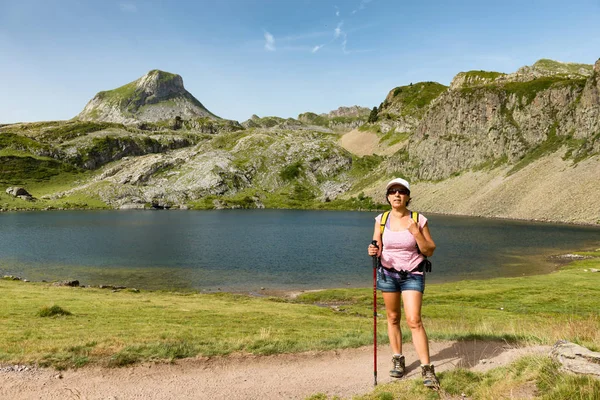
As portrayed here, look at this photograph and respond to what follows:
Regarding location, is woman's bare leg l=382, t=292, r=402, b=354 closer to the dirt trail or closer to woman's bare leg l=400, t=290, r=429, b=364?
woman's bare leg l=400, t=290, r=429, b=364

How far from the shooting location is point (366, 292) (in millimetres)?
51219

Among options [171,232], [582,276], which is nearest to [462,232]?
[582,276]

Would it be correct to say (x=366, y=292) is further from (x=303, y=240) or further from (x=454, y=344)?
(x=303, y=240)

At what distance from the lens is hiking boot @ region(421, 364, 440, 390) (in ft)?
34.1

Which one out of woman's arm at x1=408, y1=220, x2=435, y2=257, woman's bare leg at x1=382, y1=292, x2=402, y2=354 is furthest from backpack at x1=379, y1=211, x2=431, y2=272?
woman's bare leg at x1=382, y1=292, x2=402, y2=354

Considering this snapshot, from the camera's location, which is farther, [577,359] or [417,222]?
[417,222]

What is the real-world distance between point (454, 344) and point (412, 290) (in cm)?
626

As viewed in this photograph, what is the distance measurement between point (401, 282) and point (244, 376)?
6.59 metres

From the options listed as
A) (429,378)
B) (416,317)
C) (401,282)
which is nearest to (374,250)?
(401,282)

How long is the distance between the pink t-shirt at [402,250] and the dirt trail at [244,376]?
394cm

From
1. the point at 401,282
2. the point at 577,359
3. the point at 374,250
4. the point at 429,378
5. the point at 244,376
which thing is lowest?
the point at 244,376

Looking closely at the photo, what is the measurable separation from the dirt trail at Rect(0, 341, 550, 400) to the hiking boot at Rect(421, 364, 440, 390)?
4.96ft

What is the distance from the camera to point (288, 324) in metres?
27.8

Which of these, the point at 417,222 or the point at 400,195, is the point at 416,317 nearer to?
the point at 417,222
